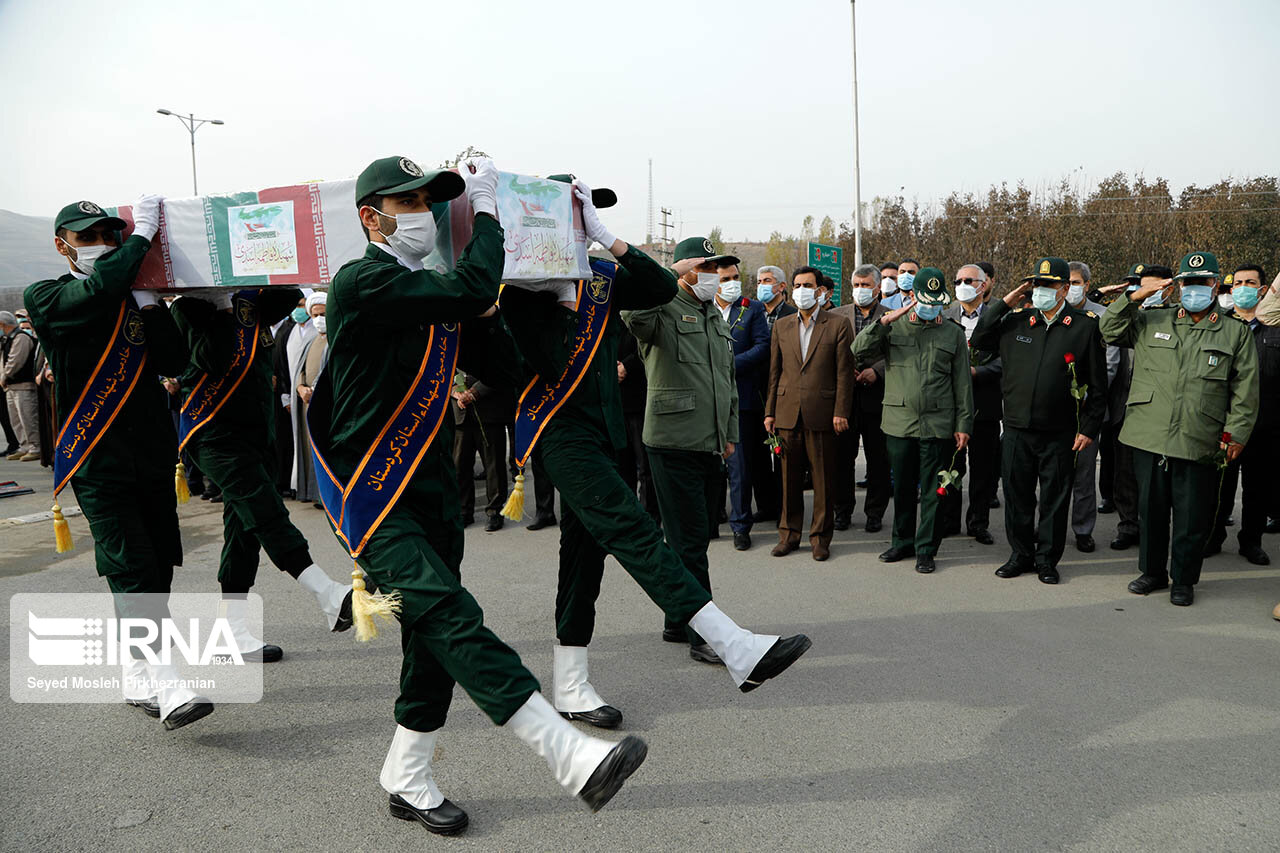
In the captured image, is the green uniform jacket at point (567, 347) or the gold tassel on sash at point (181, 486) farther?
the gold tassel on sash at point (181, 486)

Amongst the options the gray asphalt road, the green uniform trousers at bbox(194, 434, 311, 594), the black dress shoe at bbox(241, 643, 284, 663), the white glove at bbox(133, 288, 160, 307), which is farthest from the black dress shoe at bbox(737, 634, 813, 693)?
the white glove at bbox(133, 288, 160, 307)

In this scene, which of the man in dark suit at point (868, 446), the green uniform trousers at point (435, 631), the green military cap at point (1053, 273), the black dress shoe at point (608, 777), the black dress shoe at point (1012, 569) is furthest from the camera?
the man in dark suit at point (868, 446)

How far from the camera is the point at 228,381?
15.2ft

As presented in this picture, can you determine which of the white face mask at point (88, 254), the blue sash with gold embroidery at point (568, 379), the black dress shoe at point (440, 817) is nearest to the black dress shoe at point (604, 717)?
the black dress shoe at point (440, 817)

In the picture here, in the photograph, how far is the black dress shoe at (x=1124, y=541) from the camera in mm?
7164

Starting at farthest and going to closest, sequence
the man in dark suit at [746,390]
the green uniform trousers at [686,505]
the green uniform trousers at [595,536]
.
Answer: the man in dark suit at [746,390] → the green uniform trousers at [686,505] → the green uniform trousers at [595,536]

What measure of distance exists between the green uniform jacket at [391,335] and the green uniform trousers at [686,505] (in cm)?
177

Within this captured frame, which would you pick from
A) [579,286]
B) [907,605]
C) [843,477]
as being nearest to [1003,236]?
[843,477]

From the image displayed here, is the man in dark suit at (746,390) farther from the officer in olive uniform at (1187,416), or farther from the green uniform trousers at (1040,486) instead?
the officer in olive uniform at (1187,416)

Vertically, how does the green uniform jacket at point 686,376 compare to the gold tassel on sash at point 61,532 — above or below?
above

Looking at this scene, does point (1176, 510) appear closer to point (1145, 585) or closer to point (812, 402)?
point (1145, 585)

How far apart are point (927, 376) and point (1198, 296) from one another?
5.73ft

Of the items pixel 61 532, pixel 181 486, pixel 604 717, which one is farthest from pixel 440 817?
pixel 61 532

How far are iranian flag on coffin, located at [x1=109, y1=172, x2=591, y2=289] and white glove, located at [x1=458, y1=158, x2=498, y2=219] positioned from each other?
0.16 m
